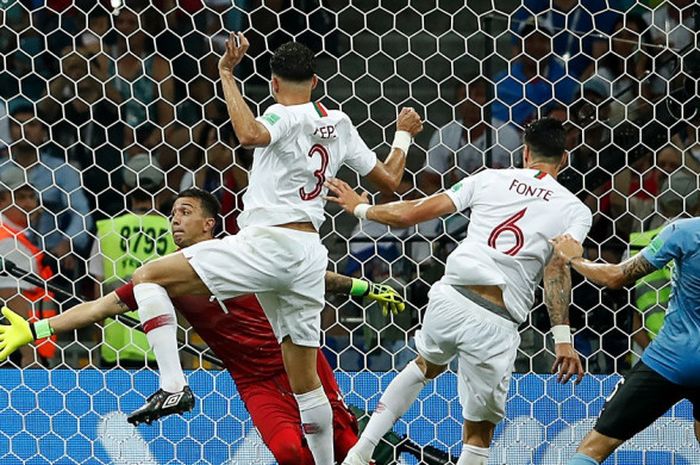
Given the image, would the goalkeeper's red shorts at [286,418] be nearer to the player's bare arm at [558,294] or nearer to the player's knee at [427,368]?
the player's knee at [427,368]

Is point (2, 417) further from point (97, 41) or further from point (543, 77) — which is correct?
point (543, 77)

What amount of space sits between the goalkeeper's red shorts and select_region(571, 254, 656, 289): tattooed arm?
140 cm

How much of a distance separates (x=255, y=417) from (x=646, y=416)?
5.56ft

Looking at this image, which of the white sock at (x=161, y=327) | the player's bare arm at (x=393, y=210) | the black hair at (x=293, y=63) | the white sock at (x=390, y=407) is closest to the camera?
the white sock at (x=161, y=327)

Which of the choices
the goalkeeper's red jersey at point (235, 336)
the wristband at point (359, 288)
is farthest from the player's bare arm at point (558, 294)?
the goalkeeper's red jersey at point (235, 336)

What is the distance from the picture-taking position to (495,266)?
232 inches

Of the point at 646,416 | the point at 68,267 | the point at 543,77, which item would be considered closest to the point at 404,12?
the point at 543,77

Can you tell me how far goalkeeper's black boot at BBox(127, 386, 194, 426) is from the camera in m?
5.47

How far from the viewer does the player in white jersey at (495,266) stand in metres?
5.86

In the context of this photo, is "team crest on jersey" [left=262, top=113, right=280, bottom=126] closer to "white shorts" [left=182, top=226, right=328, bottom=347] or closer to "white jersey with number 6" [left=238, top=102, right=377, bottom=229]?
"white jersey with number 6" [left=238, top=102, right=377, bottom=229]

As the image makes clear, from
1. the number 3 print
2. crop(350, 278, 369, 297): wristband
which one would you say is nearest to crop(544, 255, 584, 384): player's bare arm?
crop(350, 278, 369, 297): wristband

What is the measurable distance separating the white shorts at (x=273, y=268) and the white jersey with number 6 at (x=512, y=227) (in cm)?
61

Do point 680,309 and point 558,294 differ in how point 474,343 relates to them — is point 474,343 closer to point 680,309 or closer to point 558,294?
point 558,294

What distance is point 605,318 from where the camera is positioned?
24.7 feet
